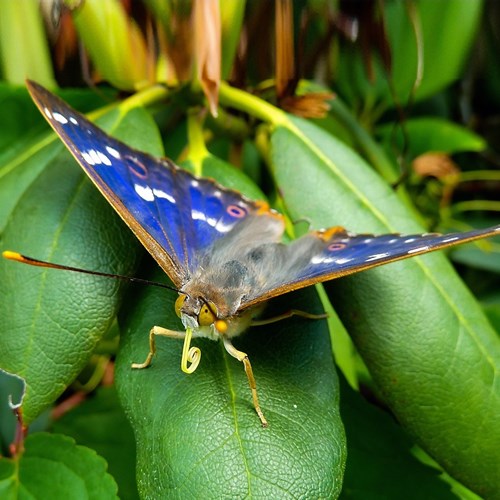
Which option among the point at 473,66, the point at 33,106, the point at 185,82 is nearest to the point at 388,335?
the point at 185,82

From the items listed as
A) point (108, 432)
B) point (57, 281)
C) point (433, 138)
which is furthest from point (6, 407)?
point (433, 138)

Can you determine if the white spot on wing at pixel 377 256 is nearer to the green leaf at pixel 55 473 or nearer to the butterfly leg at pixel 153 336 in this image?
the butterfly leg at pixel 153 336

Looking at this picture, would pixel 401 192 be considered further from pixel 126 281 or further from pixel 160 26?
pixel 126 281

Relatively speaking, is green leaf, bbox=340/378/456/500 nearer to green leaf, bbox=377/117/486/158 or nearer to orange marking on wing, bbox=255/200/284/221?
orange marking on wing, bbox=255/200/284/221

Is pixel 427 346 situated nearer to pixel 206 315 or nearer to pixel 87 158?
pixel 206 315

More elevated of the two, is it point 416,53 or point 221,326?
point 221,326

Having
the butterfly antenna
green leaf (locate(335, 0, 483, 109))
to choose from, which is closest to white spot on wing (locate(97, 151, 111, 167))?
the butterfly antenna
